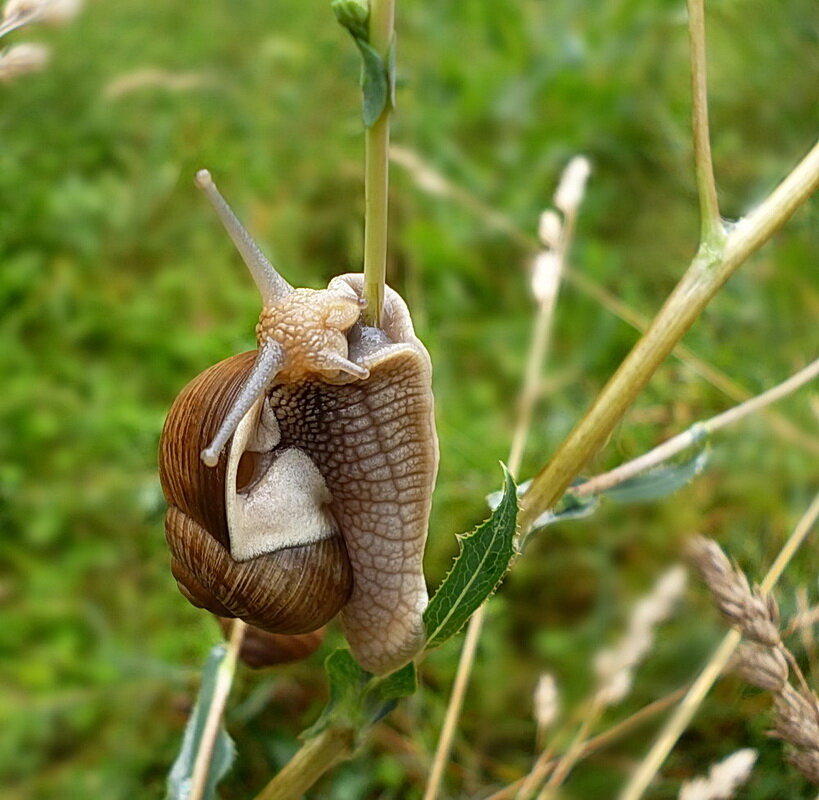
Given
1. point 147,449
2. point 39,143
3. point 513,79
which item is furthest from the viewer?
point 513,79

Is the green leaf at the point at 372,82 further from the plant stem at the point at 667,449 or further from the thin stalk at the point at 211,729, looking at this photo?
the thin stalk at the point at 211,729

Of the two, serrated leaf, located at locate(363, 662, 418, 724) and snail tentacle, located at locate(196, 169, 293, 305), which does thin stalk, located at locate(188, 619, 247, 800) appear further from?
snail tentacle, located at locate(196, 169, 293, 305)

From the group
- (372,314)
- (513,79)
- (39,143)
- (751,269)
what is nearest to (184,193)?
(39,143)

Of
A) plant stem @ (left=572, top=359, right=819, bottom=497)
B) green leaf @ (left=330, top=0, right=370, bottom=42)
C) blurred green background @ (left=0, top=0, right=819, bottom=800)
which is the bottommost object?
blurred green background @ (left=0, top=0, right=819, bottom=800)

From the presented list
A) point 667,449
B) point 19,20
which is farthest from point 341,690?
point 19,20

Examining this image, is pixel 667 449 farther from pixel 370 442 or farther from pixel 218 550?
pixel 218 550

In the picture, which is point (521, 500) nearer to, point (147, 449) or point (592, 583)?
point (147, 449)

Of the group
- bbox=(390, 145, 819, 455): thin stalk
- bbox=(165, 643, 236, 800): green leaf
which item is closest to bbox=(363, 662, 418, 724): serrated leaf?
bbox=(165, 643, 236, 800): green leaf
